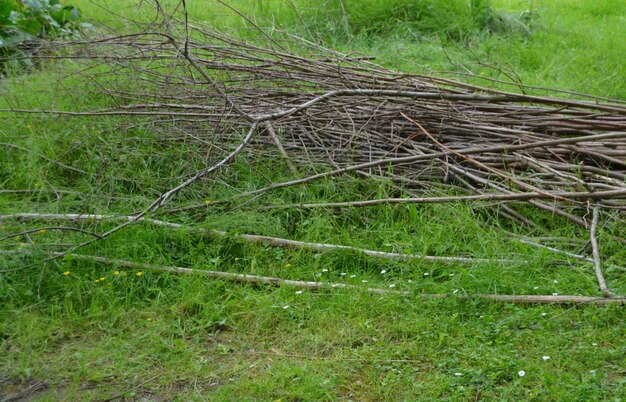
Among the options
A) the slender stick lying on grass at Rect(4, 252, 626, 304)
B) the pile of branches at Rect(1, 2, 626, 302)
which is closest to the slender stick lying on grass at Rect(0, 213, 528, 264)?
the pile of branches at Rect(1, 2, 626, 302)

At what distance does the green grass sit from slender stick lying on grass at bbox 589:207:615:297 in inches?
3.8

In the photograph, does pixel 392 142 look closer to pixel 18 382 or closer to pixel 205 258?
A: pixel 205 258

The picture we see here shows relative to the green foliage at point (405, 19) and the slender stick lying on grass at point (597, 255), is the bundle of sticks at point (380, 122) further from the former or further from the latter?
the green foliage at point (405, 19)

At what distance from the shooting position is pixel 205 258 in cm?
456

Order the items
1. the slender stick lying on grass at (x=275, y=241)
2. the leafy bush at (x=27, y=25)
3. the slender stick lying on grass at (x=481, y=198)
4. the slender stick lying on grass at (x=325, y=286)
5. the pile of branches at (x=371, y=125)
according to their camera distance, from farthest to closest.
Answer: the leafy bush at (x=27, y=25) < the pile of branches at (x=371, y=125) < the slender stick lying on grass at (x=481, y=198) < the slender stick lying on grass at (x=275, y=241) < the slender stick lying on grass at (x=325, y=286)

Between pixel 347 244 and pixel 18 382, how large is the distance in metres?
2.04

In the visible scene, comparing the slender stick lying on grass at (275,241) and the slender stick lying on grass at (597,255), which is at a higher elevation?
the slender stick lying on grass at (597,255)

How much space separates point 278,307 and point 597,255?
1803 millimetres

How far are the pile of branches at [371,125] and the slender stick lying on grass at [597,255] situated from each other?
14cm

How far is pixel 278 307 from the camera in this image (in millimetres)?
4098

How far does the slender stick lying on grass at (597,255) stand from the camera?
391 centimetres

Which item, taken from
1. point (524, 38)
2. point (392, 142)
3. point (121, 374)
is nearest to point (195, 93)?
point (392, 142)

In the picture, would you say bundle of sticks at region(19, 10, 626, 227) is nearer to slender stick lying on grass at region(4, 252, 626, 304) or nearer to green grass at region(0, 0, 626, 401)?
green grass at region(0, 0, 626, 401)

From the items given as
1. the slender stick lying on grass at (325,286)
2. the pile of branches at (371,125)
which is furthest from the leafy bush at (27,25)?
the slender stick lying on grass at (325,286)
